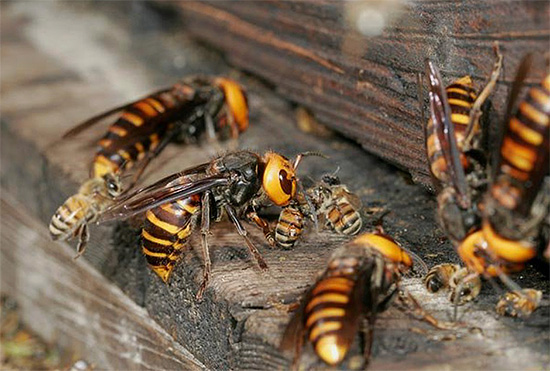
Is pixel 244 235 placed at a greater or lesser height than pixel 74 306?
greater

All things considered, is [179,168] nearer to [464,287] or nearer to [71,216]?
[71,216]

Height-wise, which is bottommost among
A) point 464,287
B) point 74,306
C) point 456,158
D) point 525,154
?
point 74,306

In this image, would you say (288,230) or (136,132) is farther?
(136,132)

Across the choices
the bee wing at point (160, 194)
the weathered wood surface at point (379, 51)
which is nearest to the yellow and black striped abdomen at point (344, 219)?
the weathered wood surface at point (379, 51)

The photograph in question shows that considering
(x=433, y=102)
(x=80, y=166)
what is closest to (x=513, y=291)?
(x=433, y=102)

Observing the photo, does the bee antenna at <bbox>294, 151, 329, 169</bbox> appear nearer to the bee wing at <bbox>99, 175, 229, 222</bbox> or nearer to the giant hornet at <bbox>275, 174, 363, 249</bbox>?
the giant hornet at <bbox>275, 174, 363, 249</bbox>

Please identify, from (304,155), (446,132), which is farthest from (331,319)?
(304,155)
